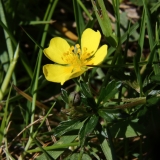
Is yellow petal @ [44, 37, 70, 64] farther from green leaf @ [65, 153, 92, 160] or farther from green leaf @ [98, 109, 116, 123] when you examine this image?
green leaf @ [65, 153, 92, 160]

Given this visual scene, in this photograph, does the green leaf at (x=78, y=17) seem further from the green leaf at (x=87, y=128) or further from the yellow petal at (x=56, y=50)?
the green leaf at (x=87, y=128)

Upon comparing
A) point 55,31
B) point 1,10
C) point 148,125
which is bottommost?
point 148,125

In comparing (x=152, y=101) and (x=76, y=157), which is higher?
(x=152, y=101)

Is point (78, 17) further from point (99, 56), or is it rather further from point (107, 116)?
point (107, 116)

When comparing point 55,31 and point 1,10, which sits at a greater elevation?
point 1,10

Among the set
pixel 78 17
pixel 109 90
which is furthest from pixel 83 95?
pixel 78 17

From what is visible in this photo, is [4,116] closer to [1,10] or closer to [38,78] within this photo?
[38,78]

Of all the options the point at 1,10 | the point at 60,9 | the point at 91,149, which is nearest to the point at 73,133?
the point at 91,149
